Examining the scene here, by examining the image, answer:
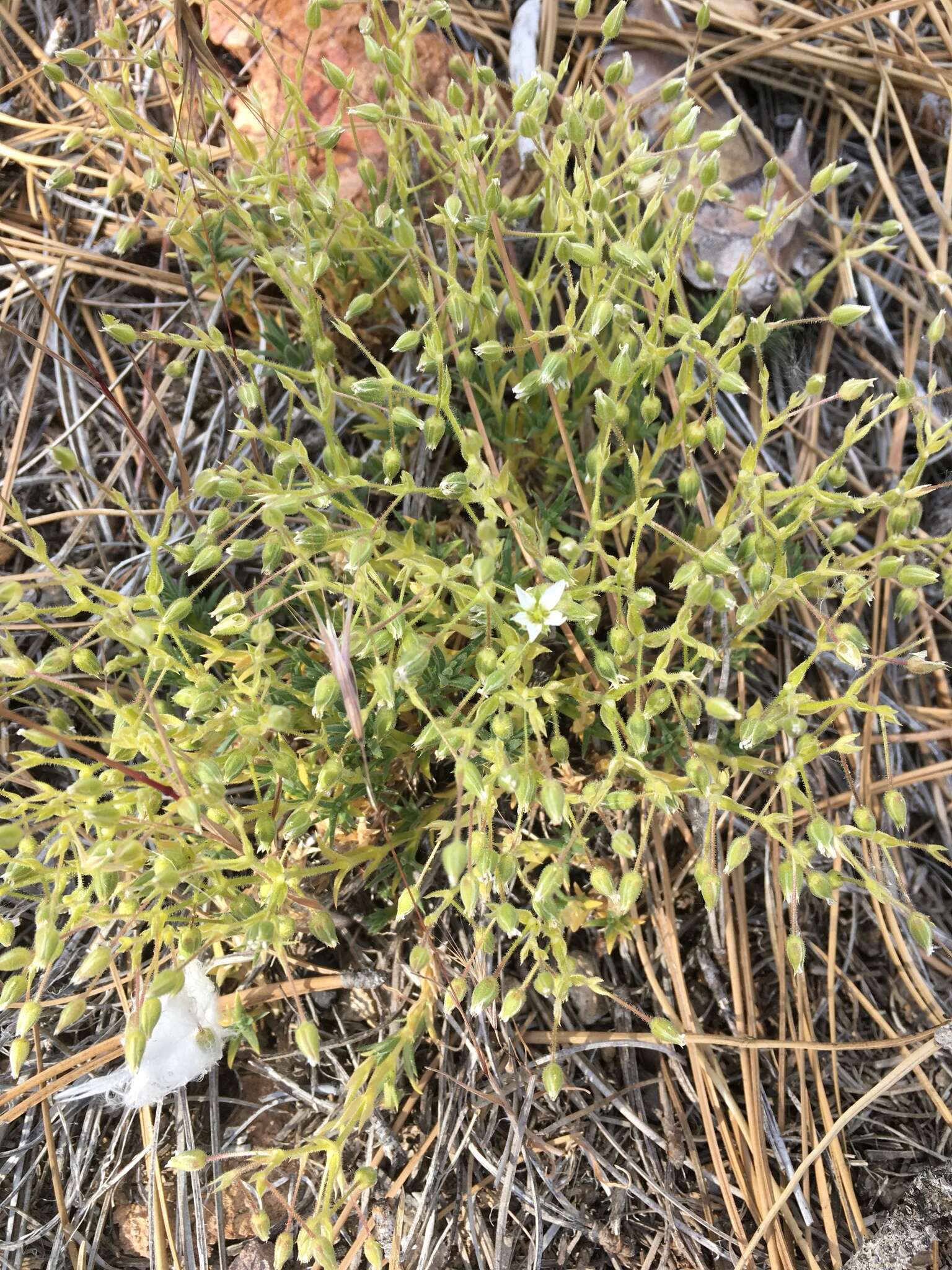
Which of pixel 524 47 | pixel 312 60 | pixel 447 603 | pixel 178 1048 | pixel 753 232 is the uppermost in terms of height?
pixel 312 60

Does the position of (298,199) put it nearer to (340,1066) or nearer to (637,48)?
(637,48)

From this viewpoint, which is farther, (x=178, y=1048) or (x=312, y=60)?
(x=312, y=60)

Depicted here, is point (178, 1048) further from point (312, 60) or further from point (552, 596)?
point (312, 60)

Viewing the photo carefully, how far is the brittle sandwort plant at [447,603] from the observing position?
5.75ft

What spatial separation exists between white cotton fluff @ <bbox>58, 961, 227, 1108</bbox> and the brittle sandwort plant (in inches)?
4.0

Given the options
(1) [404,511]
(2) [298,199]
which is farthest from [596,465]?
(2) [298,199]

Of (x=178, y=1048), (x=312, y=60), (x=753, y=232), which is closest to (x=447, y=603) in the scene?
(x=178, y=1048)

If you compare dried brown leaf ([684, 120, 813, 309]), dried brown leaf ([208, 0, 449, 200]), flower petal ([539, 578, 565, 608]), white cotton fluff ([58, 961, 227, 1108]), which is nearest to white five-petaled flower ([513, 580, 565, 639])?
flower petal ([539, 578, 565, 608])

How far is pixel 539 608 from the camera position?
1.75 metres

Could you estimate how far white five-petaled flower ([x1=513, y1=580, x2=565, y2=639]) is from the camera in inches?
64.6

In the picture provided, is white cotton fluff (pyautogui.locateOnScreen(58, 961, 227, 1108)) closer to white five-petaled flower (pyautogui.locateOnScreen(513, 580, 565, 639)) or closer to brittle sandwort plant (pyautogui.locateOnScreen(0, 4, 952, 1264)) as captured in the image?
brittle sandwort plant (pyautogui.locateOnScreen(0, 4, 952, 1264))

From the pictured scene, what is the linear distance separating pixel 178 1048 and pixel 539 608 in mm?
1269

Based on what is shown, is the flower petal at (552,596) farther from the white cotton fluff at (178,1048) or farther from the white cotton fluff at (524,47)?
the white cotton fluff at (524,47)

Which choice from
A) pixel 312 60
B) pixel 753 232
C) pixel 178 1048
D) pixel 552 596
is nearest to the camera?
pixel 552 596
